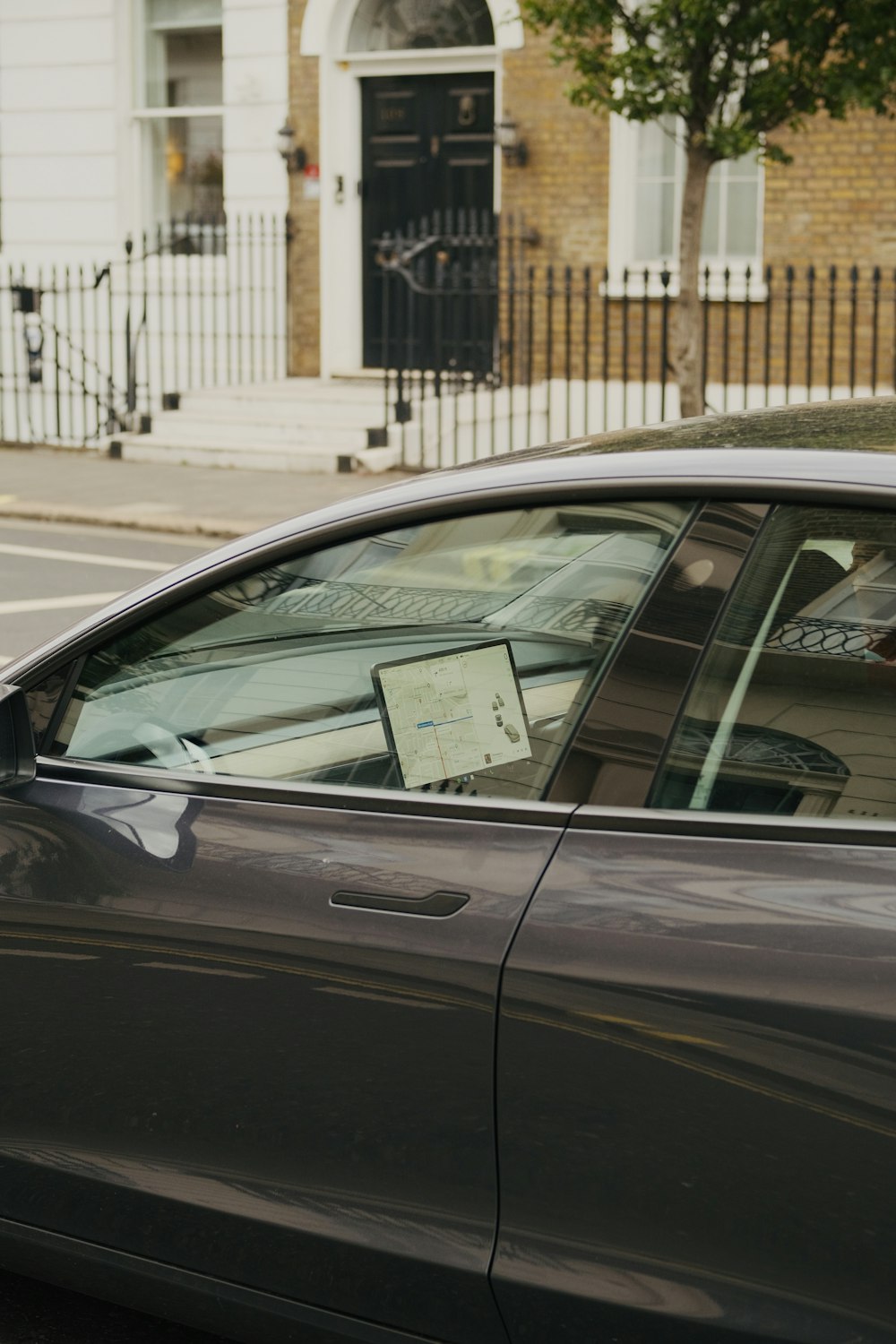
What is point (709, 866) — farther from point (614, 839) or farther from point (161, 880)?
point (161, 880)

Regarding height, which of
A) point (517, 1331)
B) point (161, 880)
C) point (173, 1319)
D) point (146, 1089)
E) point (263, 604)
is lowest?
point (173, 1319)

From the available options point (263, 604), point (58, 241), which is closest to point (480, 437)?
point (58, 241)

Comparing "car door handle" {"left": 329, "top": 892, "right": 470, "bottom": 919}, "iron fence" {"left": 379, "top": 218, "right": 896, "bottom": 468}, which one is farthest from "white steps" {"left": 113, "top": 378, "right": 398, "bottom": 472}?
"car door handle" {"left": 329, "top": 892, "right": 470, "bottom": 919}

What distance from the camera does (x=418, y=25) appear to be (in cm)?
1730

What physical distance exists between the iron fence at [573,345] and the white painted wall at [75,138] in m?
3.04

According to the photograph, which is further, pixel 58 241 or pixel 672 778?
pixel 58 241

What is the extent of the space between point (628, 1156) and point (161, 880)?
77cm

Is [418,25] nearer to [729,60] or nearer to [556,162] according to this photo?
[556,162]

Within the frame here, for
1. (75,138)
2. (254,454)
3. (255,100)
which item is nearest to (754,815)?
(254,454)

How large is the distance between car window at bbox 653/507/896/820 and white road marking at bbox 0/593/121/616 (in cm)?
745

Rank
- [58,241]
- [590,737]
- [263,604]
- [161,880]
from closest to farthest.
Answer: [590,737]
[161,880]
[263,604]
[58,241]

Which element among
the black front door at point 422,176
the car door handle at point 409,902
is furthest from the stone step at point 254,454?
the car door handle at point 409,902

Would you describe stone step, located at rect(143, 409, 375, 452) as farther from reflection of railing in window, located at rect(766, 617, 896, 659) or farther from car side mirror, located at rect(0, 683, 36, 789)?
reflection of railing in window, located at rect(766, 617, 896, 659)

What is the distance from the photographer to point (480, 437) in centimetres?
1585
